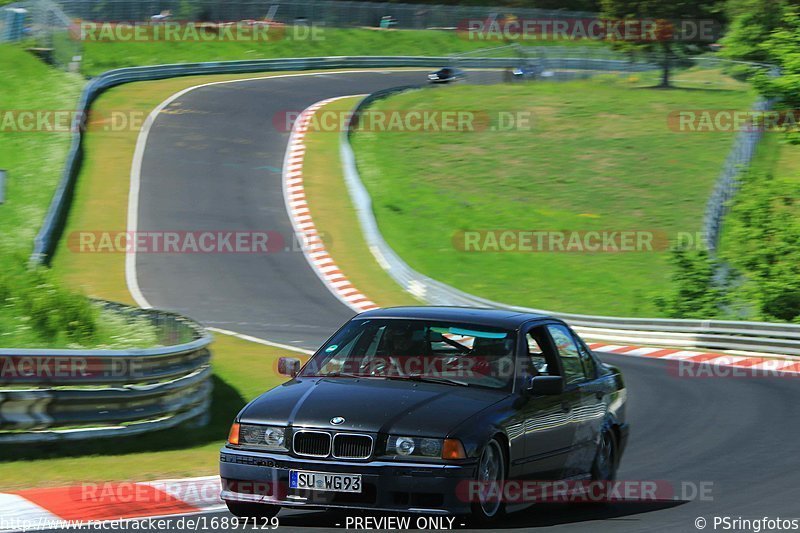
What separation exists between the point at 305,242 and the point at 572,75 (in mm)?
30987

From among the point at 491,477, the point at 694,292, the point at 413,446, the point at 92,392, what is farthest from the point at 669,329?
the point at 413,446

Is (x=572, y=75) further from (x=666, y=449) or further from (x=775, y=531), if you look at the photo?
(x=775, y=531)

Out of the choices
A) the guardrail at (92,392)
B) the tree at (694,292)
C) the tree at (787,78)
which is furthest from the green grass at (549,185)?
the guardrail at (92,392)

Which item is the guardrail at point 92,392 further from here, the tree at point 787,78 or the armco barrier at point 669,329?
the tree at point 787,78

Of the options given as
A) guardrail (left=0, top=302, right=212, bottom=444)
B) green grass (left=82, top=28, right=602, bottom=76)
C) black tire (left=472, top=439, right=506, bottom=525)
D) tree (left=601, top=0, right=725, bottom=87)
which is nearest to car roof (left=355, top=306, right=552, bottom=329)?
black tire (left=472, top=439, right=506, bottom=525)

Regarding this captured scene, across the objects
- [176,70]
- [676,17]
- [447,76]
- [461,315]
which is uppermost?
[461,315]

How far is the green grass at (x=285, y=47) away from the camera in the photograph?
5550 cm

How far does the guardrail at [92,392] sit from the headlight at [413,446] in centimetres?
398

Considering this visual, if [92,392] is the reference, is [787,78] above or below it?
above

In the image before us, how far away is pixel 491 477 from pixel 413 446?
0.63 meters

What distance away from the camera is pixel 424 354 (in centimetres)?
820

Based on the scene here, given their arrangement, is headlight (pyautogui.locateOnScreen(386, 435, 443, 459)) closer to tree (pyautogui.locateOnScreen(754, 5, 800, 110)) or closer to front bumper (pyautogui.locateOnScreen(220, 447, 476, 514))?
front bumper (pyautogui.locateOnScreen(220, 447, 476, 514))

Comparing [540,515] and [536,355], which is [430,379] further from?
[540,515]

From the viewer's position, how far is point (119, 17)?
6012 cm
